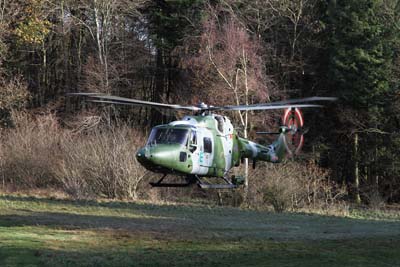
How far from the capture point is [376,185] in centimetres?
3891

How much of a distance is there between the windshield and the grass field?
109 inches

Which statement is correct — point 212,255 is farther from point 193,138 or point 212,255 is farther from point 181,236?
point 181,236

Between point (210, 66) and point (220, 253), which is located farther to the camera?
point (210, 66)

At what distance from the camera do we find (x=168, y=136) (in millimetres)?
15445

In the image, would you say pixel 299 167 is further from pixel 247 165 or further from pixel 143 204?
pixel 143 204

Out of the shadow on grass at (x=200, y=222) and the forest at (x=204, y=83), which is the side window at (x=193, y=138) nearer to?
the shadow on grass at (x=200, y=222)

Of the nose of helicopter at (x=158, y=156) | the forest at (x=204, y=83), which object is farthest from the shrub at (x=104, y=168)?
the nose of helicopter at (x=158, y=156)

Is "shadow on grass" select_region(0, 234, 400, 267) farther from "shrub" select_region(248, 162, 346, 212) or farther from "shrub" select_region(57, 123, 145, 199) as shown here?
"shrub" select_region(57, 123, 145, 199)

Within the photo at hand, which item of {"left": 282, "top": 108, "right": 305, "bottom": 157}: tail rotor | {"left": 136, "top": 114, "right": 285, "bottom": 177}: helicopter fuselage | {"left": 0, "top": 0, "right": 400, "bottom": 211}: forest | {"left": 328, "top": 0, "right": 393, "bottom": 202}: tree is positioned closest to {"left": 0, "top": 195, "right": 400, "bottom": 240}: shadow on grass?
{"left": 0, "top": 0, "right": 400, "bottom": 211}: forest

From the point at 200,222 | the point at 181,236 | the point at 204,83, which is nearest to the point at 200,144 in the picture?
the point at 181,236

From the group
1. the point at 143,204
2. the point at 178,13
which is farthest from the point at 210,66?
the point at 143,204

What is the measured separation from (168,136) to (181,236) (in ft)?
16.2

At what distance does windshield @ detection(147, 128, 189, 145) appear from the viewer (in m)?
15.3

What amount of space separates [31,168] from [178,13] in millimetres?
13800
